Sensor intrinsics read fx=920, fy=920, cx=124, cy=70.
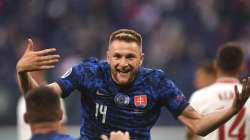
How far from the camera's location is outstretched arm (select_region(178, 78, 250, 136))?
6843 mm

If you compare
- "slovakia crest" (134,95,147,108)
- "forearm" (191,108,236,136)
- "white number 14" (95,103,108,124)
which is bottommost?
"forearm" (191,108,236,136)

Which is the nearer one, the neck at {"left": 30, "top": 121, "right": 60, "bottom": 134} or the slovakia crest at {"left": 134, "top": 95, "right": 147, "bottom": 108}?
the neck at {"left": 30, "top": 121, "right": 60, "bottom": 134}

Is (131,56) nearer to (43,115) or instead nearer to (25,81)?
(25,81)

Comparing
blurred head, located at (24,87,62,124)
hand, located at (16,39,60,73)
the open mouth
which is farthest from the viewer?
the open mouth

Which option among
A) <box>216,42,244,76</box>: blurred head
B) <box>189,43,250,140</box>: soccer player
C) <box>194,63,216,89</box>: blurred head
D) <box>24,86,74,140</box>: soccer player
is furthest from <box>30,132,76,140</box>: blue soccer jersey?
<box>194,63,216,89</box>: blurred head

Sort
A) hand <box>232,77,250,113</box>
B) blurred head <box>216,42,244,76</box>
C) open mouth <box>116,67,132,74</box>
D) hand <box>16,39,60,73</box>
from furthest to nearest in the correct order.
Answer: blurred head <box>216,42,244,76</box>, open mouth <box>116,67,132,74</box>, hand <box>232,77,250,113</box>, hand <box>16,39,60,73</box>

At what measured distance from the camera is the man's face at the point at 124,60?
710cm

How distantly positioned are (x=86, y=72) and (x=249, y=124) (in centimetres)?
198

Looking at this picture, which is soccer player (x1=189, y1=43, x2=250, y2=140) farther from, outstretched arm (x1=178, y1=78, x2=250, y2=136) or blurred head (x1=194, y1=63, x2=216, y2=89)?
blurred head (x1=194, y1=63, x2=216, y2=89)

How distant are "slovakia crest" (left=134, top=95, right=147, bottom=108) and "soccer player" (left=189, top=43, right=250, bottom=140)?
148cm

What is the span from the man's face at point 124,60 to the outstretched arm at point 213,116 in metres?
0.53

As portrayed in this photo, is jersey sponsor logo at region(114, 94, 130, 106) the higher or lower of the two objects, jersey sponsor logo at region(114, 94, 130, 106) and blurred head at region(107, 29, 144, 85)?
the lower

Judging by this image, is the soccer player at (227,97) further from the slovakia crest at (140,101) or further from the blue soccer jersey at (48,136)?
the blue soccer jersey at (48,136)

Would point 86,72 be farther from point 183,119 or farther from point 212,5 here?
point 212,5
